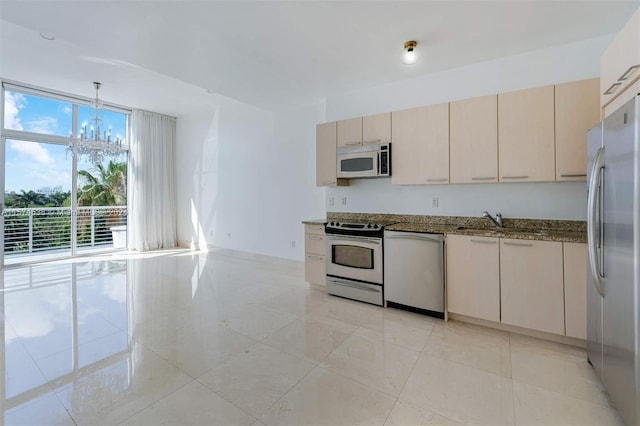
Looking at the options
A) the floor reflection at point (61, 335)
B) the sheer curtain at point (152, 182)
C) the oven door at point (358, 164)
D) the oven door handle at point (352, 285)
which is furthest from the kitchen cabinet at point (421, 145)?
the sheer curtain at point (152, 182)

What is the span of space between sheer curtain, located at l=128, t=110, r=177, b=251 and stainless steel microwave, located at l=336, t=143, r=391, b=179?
199 inches

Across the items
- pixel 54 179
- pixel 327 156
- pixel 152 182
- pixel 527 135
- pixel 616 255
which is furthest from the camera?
pixel 152 182

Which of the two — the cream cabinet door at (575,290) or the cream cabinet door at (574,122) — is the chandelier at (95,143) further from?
the cream cabinet door at (575,290)

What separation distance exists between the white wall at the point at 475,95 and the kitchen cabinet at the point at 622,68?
0.96 metres

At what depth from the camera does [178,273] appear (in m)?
4.75

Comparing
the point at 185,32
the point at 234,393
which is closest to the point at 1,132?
the point at 185,32

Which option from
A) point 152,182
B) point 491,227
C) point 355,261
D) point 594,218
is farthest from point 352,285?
point 152,182

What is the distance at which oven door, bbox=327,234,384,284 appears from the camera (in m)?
3.34

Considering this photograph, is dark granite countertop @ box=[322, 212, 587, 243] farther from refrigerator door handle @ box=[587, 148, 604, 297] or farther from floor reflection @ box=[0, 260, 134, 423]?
floor reflection @ box=[0, 260, 134, 423]

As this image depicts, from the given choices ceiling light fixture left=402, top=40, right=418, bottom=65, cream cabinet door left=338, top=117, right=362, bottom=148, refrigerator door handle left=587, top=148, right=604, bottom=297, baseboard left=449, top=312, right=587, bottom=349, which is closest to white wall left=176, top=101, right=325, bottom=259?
cream cabinet door left=338, top=117, right=362, bottom=148

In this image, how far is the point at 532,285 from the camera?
8.17ft

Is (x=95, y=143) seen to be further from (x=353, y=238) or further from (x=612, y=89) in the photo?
(x=612, y=89)

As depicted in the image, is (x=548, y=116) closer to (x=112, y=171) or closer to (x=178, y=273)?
(x=178, y=273)

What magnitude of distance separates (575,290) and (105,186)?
26.3 feet
